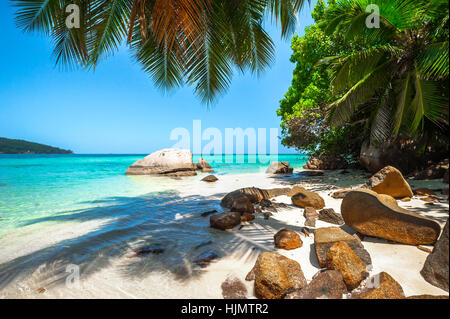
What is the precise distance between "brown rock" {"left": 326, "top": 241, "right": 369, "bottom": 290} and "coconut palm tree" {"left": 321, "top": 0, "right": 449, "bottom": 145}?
3691 mm

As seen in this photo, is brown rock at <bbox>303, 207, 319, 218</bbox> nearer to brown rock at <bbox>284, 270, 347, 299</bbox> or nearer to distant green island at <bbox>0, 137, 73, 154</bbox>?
brown rock at <bbox>284, 270, 347, 299</bbox>

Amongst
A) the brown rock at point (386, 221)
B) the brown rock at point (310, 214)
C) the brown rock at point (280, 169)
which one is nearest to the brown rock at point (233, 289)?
the brown rock at point (386, 221)

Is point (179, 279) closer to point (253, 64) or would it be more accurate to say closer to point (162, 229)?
point (162, 229)

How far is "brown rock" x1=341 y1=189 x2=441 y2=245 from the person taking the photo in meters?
1.99

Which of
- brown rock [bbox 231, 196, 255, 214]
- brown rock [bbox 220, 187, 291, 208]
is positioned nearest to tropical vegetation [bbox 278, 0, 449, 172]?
brown rock [bbox 220, 187, 291, 208]

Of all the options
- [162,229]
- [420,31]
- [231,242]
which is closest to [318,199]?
[231,242]

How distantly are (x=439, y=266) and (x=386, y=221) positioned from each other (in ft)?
2.92

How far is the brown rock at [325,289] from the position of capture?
1.38 meters

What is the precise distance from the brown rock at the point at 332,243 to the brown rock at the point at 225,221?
1.35 metres

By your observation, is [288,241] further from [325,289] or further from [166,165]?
[166,165]
